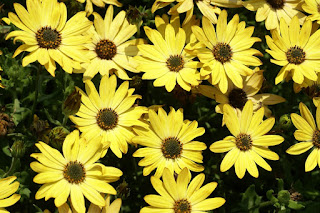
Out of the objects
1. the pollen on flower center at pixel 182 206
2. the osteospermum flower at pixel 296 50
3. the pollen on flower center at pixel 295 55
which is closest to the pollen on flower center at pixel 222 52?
the osteospermum flower at pixel 296 50

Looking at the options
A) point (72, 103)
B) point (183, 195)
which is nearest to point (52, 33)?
point (72, 103)

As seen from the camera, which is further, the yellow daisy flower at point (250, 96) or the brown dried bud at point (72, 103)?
the yellow daisy flower at point (250, 96)

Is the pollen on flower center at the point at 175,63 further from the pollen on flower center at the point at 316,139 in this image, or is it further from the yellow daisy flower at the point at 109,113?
the pollen on flower center at the point at 316,139

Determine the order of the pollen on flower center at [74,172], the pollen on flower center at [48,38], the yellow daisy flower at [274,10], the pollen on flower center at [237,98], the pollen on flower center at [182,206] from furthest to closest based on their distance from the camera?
the yellow daisy flower at [274,10], the pollen on flower center at [237,98], the pollen on flower center at [48,38], the pollen on flower center at [182,206], the pollen on flower center at [74,172]

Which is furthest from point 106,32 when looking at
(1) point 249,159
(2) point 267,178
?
(2) point 267,178

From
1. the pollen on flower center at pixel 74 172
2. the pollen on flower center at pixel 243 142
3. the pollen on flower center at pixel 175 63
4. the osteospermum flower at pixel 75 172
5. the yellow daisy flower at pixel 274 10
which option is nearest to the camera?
the osteospermum flower at pixel 75 172

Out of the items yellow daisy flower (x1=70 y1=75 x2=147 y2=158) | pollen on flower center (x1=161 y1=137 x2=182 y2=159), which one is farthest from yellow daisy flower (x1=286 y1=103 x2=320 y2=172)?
yellow daisy flower (x1=70 y1=75 x2=147 y2=158)

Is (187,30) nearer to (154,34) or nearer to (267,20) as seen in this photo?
(154,34)

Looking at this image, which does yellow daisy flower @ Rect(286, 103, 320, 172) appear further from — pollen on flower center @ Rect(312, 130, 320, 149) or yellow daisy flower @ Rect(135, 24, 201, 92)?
yellow daisy flower @ Rect(135, 24, 201, 92)
